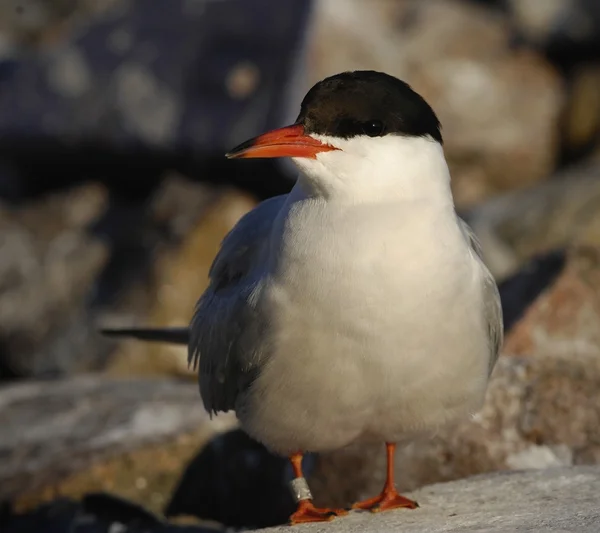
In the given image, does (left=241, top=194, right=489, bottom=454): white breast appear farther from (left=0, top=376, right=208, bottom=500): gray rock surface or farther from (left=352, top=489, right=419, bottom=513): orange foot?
(left=0, top=376, right=208, bottom=500): gray rock surface

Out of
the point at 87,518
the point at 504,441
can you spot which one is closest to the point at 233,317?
the point at 504,441

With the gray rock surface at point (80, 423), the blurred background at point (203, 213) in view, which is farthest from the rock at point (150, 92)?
the gray rock surface at point (80, 423)

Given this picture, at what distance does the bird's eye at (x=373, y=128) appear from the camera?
13.4ft

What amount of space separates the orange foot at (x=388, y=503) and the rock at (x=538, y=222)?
400cm

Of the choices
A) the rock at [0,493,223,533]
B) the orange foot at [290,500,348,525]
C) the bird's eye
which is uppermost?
the bird's eye

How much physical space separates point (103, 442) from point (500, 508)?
276cm

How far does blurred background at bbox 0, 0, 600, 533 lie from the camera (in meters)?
5.89

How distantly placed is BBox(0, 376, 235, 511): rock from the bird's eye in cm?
282

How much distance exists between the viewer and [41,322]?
9.72 meters

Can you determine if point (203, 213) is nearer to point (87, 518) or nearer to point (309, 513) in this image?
point (87, 518)

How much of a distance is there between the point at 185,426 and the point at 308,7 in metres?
5.51

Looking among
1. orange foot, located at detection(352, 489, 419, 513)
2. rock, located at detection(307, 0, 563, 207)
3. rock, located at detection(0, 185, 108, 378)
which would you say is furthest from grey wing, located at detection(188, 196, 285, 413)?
rock, located at detection(307, 0, 563, 207)

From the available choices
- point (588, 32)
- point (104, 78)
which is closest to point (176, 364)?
point (104, 78)

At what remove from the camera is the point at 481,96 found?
1230cm
